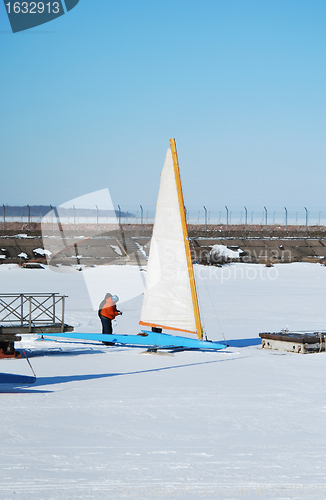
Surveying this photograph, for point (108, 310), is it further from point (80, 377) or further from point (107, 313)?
point (80, 377)

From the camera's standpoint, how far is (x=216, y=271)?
38.0m

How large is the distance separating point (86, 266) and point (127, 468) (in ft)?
108

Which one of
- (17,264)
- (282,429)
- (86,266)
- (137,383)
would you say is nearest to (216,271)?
(86,266)

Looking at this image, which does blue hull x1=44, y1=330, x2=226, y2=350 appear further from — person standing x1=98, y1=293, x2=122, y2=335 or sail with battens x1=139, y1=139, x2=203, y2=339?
person standing x1=98, y1=293, x2=122, y2=335

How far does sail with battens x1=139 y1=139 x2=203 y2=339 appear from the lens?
13102mm

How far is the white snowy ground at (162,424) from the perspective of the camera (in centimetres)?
566

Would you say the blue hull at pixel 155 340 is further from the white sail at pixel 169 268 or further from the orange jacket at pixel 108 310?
the orange jacket at pixel 108 310

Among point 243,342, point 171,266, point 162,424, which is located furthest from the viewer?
point 243,342

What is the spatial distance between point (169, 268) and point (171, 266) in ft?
0.24

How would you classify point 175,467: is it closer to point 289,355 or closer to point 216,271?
point 289,355

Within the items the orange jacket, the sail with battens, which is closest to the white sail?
the sail with battens

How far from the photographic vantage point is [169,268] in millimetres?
13359

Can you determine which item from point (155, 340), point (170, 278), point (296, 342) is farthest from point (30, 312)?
point (296, 342)

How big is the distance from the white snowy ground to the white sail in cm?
101
